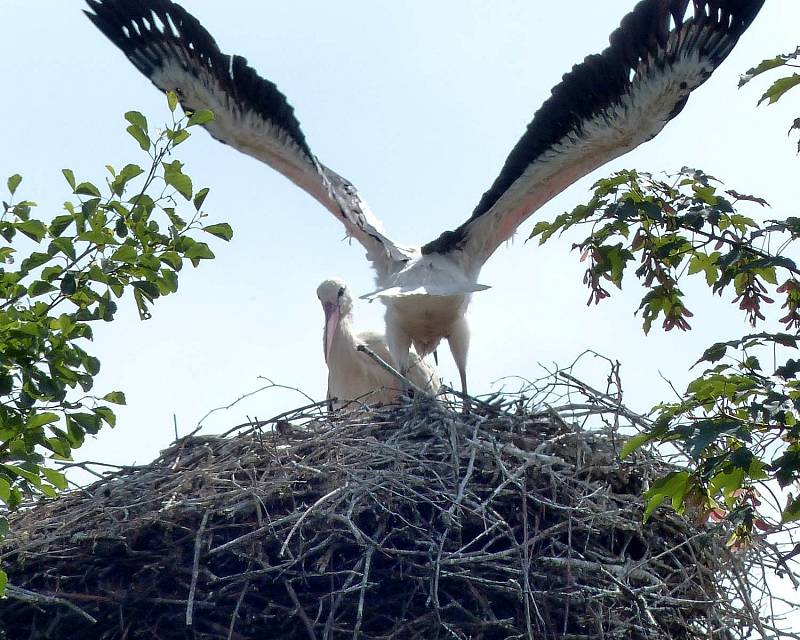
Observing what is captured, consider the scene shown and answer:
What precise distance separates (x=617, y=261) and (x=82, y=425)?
5.61 feet

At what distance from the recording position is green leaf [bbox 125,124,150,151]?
138 inches

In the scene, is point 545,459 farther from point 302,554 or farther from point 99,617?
point 99,617

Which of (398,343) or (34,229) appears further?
(398,343)

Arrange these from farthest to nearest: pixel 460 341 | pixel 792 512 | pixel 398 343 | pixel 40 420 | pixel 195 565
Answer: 1. pixel 460 341
2. pixel 398 343
3. pixel 195 565
4. pixel 40 420
5. pixel 792 512

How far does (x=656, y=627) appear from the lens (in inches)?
156

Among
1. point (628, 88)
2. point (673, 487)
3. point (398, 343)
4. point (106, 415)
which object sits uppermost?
point (628, 88)

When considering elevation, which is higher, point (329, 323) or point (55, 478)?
point (329, 323)

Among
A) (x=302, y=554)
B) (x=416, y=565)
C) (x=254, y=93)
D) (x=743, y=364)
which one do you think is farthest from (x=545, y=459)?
(x=254, y=93)

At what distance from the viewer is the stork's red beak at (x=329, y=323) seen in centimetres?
662

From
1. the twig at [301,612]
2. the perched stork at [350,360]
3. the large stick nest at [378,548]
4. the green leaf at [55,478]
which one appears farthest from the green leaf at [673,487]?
the perched stork at [350,360]

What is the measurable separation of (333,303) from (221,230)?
3134 mm

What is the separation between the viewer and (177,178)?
139 inches

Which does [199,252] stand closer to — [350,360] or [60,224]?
[60,224]

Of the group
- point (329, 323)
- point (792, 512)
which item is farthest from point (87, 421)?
point (329, 323)
